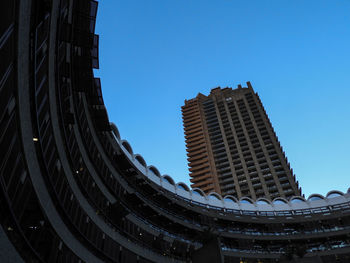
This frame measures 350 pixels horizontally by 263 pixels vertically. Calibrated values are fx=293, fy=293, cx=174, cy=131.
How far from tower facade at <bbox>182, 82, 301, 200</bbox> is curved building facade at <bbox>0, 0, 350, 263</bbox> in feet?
169

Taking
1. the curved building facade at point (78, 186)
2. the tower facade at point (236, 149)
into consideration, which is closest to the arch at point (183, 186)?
the curved building facade at point (78, 186)

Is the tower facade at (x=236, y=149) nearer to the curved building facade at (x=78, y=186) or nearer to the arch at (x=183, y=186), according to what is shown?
the curved building facade at (x=78, y=186)

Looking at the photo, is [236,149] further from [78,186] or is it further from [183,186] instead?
[78,186]

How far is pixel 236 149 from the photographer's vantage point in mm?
117625

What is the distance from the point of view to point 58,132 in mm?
19094

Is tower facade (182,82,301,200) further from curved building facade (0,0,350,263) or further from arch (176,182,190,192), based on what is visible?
arch (176,182,190,192)

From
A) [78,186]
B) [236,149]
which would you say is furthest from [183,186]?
[236,149]

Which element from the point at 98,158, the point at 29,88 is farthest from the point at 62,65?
the point at 98,158

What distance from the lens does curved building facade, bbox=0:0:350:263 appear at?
12453 mm

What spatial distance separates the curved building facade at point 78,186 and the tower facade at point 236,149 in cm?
5140

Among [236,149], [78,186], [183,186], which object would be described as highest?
[236,149]

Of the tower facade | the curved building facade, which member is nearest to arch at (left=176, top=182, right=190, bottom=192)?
the curved building facade

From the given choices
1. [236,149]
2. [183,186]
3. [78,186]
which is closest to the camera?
[78,186]

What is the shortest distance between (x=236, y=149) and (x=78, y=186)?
10039 centimetres
